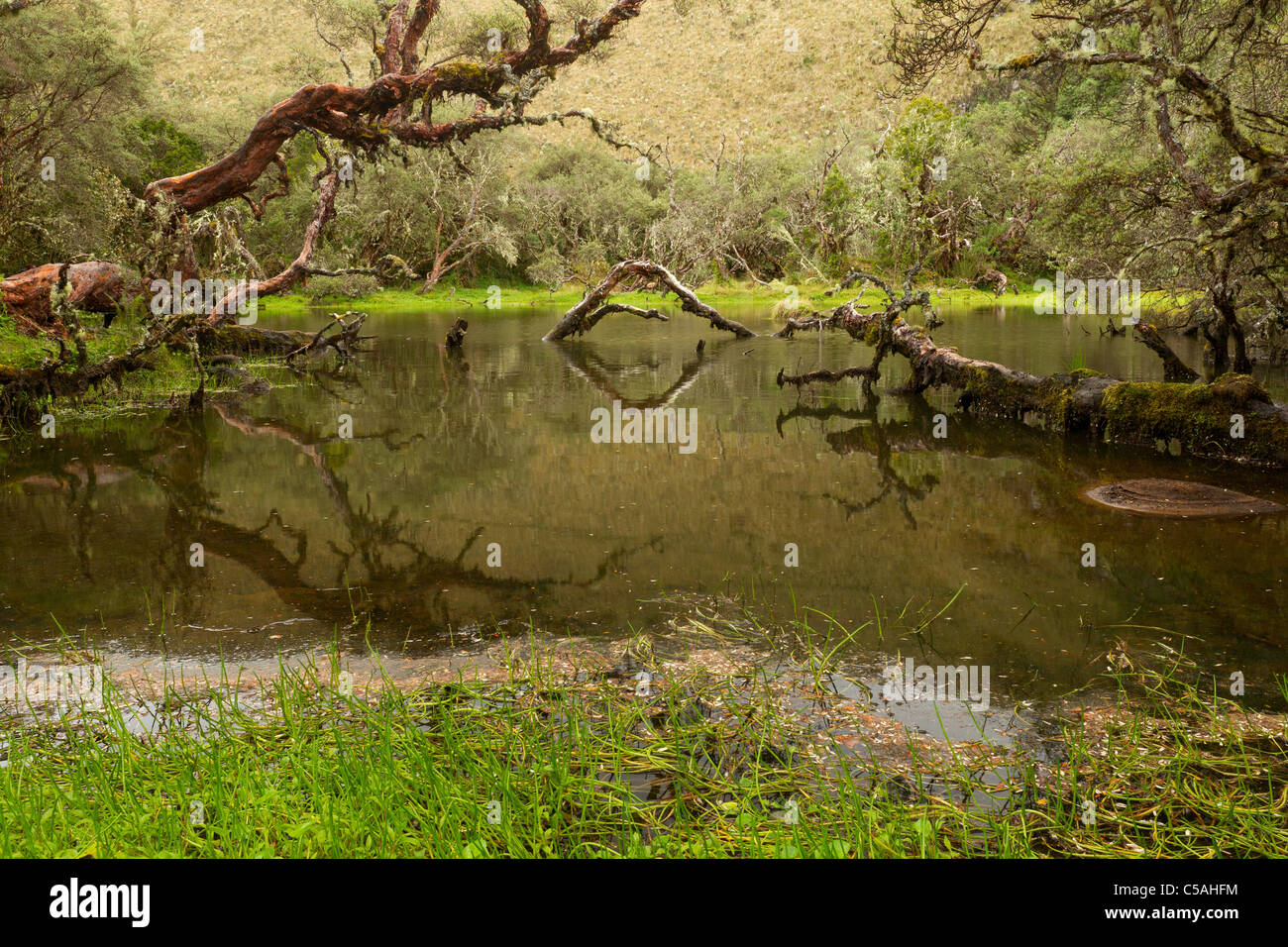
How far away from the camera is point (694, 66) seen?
88938 millimetres

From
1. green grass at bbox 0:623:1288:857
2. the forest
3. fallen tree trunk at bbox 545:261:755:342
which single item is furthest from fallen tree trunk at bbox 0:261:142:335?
green grass at bbox 0:623:1288:857

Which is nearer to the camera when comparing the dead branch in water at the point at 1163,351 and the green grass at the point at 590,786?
the green grass at the point at 590,786

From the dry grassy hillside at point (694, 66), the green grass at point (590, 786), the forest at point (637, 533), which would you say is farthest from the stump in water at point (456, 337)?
the dry grassy hillside at point (694, 66)

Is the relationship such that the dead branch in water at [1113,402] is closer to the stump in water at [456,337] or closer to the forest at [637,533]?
the forest at [637,533]

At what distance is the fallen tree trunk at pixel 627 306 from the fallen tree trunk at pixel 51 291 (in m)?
11.6

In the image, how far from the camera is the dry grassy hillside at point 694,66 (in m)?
78.2

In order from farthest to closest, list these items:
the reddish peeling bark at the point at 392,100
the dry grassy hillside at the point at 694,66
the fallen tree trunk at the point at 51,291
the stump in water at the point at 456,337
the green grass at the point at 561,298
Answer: the dry grassy hillside at the point at 694,66 < the green grass at the point at 561,298 < the stump in water at the point at 456,337 < the reddish peeling bark at the point at 392,100 < the fallen tree trunk at the point at 51,291

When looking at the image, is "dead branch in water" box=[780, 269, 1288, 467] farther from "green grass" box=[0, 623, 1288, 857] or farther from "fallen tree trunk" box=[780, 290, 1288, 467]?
"green grass" box=[0, 623, 1288, 857]

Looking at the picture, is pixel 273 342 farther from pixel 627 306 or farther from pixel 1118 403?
pixel 1118 403

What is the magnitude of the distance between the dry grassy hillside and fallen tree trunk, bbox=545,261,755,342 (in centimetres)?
4781

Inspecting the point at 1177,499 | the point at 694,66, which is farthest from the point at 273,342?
the point at 694,66

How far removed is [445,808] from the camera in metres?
3.39

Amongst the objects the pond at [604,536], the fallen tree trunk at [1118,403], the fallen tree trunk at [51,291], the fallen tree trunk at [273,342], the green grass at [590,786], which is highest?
the fallen tree trunk at [51,291]

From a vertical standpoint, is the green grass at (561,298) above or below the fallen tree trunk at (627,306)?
above
